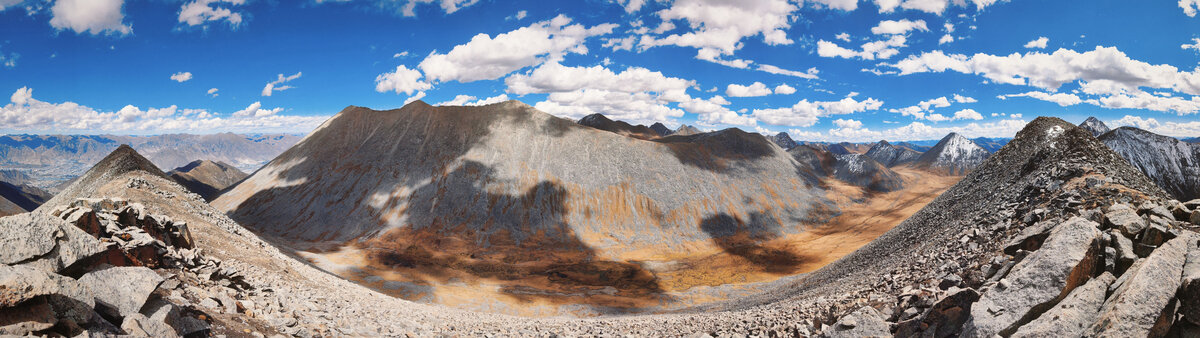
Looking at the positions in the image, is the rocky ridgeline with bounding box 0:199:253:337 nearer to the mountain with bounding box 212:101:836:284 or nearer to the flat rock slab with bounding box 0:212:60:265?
the flat rock slab with bounding box 0:212:60:265

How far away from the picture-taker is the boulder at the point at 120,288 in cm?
782

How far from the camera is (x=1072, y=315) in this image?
802cm

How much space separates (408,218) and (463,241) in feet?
39.2

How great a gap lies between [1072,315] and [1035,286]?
1455 millimetres

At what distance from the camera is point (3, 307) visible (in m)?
5.91

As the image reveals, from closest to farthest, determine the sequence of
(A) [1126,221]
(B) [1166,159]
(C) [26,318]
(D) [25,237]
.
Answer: (C) [26,318] → (D) [25,237] → (A) [1126,221] → (B) [1166,159]

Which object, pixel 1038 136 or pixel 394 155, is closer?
pixel 1038 136

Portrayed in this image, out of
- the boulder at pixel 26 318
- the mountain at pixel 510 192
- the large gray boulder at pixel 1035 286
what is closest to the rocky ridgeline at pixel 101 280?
the boulder at pixel 26 318

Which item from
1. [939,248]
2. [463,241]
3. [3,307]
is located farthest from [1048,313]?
[463,241]

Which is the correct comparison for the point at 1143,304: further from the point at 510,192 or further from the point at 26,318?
the point at 510,192

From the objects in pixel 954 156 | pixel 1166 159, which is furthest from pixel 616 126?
pixel 954 156

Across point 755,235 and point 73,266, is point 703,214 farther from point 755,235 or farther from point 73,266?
point 73,266

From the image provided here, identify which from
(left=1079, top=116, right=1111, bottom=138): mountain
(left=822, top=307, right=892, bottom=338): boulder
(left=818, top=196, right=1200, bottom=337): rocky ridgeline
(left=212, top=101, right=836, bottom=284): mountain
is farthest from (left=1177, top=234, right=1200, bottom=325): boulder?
(left=1079, top=116, right=1111, bottom=138): mountain

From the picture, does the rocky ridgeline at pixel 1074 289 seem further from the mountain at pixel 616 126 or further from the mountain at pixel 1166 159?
the mountain at pixel 616 126
